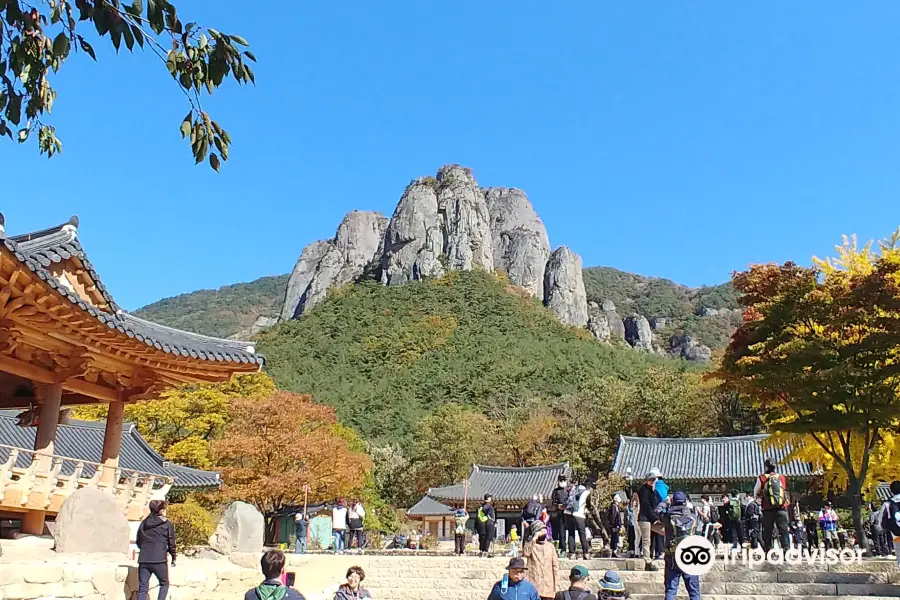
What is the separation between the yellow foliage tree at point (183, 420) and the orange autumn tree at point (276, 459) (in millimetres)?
993

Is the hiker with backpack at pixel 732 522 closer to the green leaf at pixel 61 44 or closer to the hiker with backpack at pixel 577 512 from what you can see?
the hiker with backpack at pixel 577 512

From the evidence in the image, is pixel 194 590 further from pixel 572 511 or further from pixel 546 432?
pixel 546 432

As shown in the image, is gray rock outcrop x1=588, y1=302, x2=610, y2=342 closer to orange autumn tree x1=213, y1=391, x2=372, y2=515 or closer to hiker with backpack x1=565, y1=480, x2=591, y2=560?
orange autumn tree x1=213, y1=391, x2=372, y2=515

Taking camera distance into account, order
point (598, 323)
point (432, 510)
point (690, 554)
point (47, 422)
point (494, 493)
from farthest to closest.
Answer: point (598, 323)
point (432, 510)
point (494, 493)
point (47, 422)
point (690, 554)

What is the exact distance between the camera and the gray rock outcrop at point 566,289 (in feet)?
314

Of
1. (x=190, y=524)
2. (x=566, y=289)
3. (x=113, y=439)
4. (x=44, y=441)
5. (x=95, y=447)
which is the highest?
(x=566, y=289)

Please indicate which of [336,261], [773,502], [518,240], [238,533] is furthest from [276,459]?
[336,261]

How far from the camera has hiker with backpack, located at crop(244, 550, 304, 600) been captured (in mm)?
4027

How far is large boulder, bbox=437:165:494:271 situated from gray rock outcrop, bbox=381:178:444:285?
1.18 m

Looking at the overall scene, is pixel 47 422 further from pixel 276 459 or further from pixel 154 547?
pixel 276 459

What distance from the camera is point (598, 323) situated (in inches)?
3767

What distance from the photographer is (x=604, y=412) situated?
150 feet

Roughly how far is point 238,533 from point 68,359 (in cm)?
538

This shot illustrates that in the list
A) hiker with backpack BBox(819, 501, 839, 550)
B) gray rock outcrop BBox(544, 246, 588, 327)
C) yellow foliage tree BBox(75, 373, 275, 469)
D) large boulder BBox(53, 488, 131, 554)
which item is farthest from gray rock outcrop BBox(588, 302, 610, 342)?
large boulder BBox(53, 488, 131, 554)
